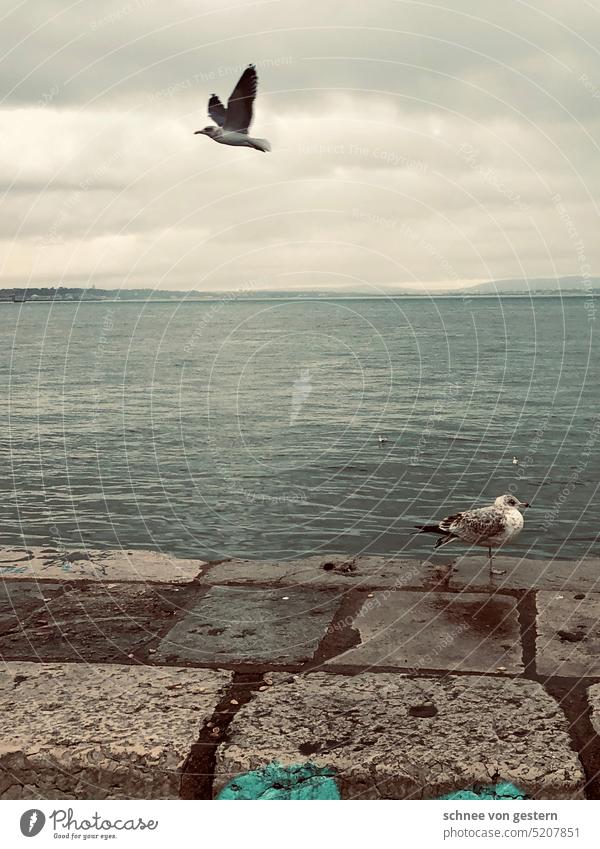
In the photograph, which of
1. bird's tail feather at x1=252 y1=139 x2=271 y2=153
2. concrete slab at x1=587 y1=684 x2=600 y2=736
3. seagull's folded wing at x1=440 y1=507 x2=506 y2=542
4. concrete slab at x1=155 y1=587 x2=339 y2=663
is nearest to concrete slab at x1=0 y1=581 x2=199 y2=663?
concrete slab at x1=155 y1=587 x2=339 y2=663

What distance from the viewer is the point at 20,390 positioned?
39.7 m

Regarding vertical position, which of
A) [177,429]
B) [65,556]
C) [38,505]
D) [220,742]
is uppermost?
[177,429]

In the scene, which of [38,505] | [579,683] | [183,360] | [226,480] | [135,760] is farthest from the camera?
[183,360]

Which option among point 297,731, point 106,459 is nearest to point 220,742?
point 297,731

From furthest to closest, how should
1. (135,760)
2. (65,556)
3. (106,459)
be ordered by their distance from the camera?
1. (106,459)
2. (65,556)
3. (135,760)

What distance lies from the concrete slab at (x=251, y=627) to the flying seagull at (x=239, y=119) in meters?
3.95

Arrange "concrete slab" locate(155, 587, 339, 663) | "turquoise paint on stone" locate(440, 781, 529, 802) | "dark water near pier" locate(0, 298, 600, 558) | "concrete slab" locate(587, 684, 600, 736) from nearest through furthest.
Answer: "turquoise paint on stone" locate(440, 781, 529, 802)
"concrete slab" locate(587, 684, 600, 736)
"concrete slab" locate(155, 587, 339, 663)
"dark water near pier" locate(0, 298, 600, 558)

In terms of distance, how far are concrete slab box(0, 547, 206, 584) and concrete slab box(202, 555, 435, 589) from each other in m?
0.23

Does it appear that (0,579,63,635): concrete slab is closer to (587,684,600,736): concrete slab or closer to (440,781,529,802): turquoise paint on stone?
(440,781,529,802): turquoise paint on stone

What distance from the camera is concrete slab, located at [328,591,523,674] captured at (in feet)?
14.3

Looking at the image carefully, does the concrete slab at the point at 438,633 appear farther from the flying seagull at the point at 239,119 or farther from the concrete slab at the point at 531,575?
the flying seagull at the point at 239,119

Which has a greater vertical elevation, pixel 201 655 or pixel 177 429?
pixel 177 429

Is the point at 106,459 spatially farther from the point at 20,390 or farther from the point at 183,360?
the point at 183,360

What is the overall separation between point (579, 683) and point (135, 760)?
196 cm
